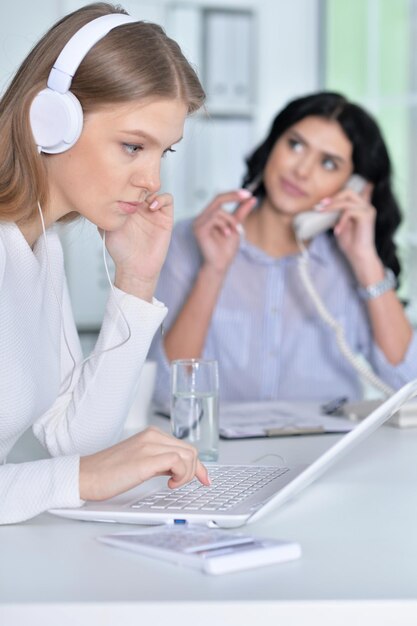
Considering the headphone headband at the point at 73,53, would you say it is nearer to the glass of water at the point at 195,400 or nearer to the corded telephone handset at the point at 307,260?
the glass of water at the point at 195,400

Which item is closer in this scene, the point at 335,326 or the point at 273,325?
the point at 335,326

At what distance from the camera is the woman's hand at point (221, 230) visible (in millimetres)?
2441

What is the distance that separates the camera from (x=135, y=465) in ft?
3.78

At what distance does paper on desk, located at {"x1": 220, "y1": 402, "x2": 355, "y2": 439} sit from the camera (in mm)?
1712

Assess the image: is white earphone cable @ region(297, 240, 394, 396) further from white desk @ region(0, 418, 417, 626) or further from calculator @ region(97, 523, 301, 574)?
calculator @ region(97, 523, 301, 574)

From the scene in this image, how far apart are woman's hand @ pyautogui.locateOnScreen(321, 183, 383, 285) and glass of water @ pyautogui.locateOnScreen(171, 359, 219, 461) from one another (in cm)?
102

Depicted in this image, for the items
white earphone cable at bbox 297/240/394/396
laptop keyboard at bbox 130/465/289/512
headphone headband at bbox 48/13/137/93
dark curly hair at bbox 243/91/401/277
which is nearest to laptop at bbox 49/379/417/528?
laptop keyboard at bbox 130/465/289/512

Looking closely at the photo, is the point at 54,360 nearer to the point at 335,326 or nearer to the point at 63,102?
the point at 63,102

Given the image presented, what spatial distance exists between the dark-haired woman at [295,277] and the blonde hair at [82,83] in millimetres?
1041

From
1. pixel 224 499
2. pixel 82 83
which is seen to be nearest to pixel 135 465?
pixel 224 499

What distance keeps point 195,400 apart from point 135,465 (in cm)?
41

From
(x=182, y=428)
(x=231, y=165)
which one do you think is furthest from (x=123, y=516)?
(x=231, y=165)

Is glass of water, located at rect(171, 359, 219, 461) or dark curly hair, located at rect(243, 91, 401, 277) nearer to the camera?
glass of water, located at rect(171, 359, 219, 461)

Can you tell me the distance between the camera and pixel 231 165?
394 cm
